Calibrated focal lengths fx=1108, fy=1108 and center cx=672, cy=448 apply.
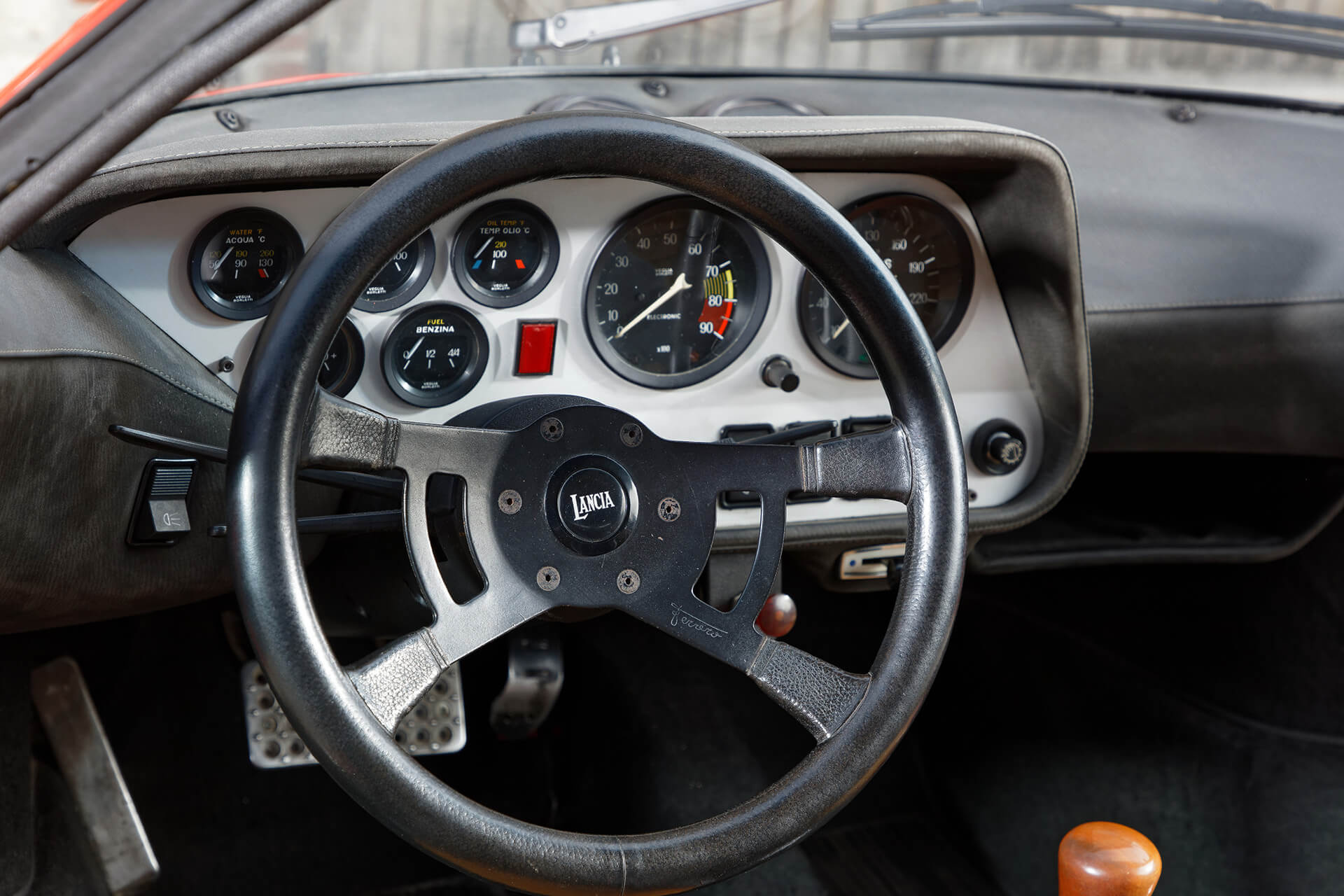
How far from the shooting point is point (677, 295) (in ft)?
5.02

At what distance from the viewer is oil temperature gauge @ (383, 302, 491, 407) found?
1.38 metres

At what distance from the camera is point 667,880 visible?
0.88 metres

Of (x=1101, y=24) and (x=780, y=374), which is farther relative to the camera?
(x=1101, y=24)

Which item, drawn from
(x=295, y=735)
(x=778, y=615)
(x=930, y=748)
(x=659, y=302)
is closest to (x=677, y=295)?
(x=659, y=302)

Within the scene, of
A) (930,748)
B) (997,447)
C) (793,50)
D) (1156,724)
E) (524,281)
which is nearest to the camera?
(524,281)

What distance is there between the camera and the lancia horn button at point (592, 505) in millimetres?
982

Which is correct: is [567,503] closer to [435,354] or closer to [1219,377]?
[435,354]

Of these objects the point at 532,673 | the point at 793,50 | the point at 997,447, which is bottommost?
the point at 532,673

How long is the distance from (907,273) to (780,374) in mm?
263

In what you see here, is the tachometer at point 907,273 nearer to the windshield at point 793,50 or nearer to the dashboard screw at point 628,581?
the windshield at point 793,50

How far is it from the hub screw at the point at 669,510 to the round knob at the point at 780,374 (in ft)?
1.84

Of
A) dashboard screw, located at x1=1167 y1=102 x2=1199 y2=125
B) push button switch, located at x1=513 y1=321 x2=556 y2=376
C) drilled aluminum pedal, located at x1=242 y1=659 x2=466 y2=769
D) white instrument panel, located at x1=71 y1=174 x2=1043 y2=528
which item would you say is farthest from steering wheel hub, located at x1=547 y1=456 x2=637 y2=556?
dashboard screw, located at x1=1167 y1=102 x2=1199 y2=125

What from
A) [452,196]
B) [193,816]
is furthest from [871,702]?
[193,816]

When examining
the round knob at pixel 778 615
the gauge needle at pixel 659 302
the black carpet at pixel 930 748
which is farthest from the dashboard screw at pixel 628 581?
the black carpet at pixel 930 748
